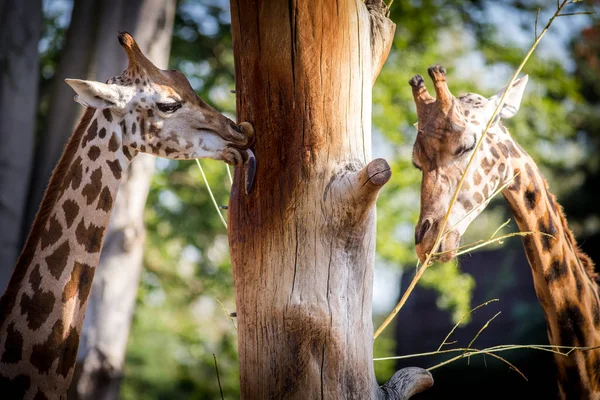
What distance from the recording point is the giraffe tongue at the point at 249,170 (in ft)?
8.39

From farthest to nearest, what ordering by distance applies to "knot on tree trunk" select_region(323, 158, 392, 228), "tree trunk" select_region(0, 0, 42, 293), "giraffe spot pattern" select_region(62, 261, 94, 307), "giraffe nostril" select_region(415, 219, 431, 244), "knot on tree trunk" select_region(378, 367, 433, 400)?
1. "tree trunk" select_region(0, 0, 42, 293)
2. "giraffe nostril" select_region(415, 219, 431, 244)
3. "giraffe spot pattern" select_region(62, 261, 94, 307)
4. "knot on tree trunk" select_region(378, 367, 433, 400)
5. "knot on tree trunk" select_region(323, 158, 392, 228)

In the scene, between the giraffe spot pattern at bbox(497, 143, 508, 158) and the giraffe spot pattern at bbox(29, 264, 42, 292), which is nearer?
the giraffe spot pattern at bbox(29, 264, 42, 292)

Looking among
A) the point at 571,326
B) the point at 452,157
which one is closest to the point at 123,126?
the point at 452,157

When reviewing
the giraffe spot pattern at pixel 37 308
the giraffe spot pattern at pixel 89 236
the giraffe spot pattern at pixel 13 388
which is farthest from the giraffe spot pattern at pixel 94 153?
the giraffe spot pattern at pixel 13 388

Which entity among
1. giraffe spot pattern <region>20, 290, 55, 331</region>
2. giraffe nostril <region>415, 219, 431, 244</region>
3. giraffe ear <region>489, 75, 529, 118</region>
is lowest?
giraffe spot pattern <region>20, 290, 55, 331</region>

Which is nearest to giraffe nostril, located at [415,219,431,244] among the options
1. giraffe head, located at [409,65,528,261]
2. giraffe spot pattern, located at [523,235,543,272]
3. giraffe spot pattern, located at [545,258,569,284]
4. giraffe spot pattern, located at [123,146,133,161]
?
giraffe head, located at [409,65,528,261]

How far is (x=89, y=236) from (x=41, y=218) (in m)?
0.25

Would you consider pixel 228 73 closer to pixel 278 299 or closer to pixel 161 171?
pixel 161 171

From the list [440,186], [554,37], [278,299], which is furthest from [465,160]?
[554,37]

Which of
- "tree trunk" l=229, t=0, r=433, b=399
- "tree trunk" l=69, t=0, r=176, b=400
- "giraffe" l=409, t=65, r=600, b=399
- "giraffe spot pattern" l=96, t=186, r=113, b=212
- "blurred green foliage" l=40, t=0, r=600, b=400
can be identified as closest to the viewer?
"tree trunk" l=229, t=0, r=433, b=399

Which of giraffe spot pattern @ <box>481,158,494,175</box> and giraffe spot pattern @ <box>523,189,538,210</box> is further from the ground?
giraffe spot pattern @ <box>481,158,494,175</box>

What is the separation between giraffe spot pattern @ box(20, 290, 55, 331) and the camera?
2.64 meters

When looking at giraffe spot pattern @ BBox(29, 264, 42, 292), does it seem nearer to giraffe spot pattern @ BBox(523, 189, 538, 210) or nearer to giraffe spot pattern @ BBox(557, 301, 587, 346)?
giraffe spot pattern @ BBox(523, 189, 538, 210)

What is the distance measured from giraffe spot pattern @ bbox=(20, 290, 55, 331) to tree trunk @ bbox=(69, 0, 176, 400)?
Answer: 2954 millimetres
